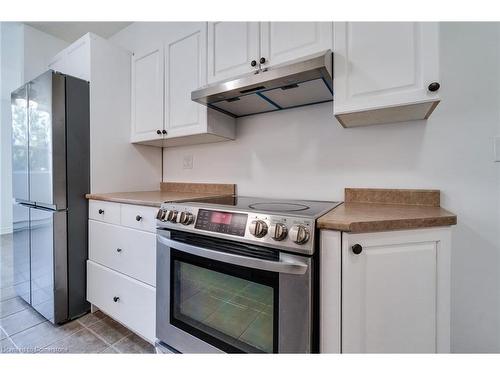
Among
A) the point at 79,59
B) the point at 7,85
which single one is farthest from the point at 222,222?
the point at 7,85

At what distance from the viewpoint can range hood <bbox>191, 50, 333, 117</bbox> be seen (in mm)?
1020

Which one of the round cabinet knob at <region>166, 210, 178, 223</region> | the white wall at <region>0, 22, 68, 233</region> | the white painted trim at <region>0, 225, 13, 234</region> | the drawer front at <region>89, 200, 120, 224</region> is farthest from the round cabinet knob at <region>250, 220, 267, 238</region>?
the white painted trim at <region>0, 225, 13, 234</region>

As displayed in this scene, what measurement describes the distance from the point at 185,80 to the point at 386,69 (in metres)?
1.21

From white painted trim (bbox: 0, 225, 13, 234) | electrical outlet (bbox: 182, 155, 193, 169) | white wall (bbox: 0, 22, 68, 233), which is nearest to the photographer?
electrical outlet (bbox: 182, 155, 193, 169)

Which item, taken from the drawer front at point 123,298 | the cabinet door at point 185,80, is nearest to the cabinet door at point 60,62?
the cabinet door at point 185,80

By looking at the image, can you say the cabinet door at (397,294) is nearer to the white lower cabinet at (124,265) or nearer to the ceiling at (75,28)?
the white lower cabinet at (124,265)

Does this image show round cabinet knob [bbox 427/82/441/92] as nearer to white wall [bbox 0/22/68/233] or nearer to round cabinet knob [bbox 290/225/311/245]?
round cabinet knob [bbox 290/225/311/245]

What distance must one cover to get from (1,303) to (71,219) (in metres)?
1.02

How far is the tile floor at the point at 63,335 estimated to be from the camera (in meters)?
1.28

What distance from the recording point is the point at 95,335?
1.39 m

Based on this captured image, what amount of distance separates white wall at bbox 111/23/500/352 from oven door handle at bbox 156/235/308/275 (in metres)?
0.73

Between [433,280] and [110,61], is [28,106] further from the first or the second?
[433,280]
